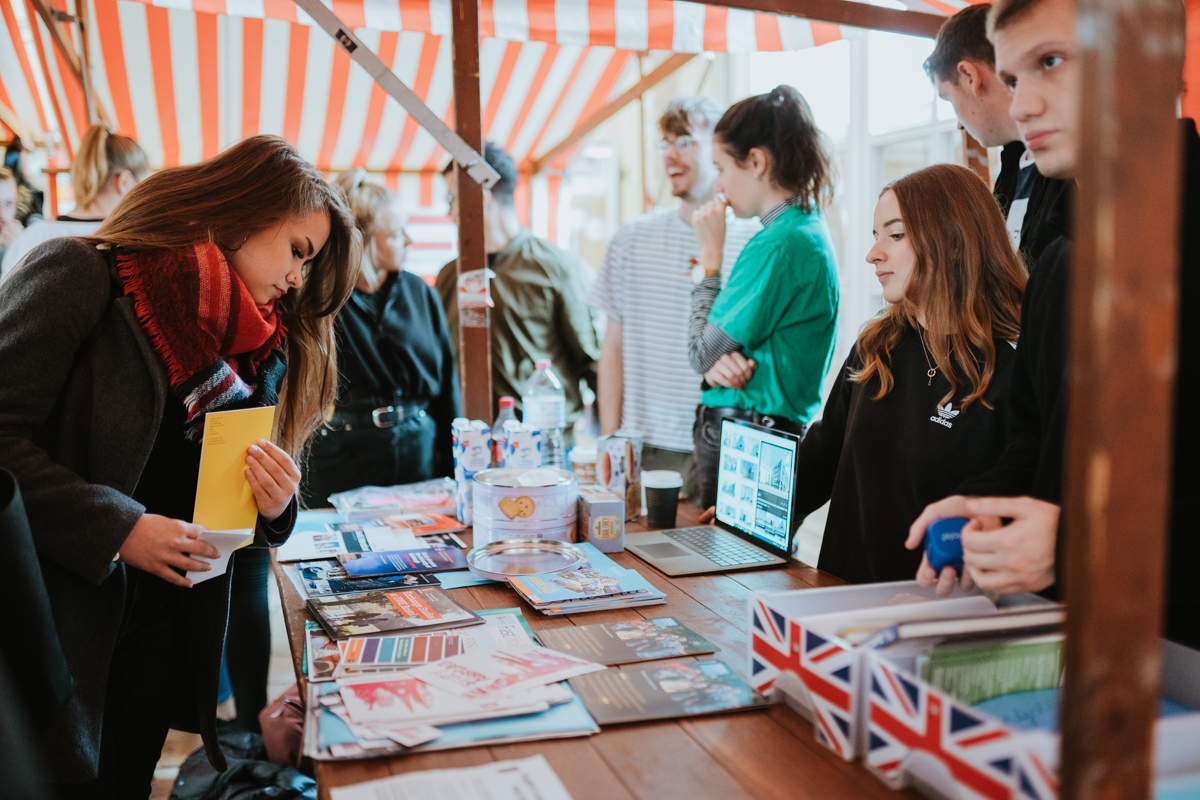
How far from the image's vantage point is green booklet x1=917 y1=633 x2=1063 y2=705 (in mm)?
857

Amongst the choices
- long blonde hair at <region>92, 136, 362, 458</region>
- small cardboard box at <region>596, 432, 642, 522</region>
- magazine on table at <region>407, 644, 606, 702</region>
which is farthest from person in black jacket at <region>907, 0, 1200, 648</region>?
long blonde hair at <region>92, 136, 362, 458</region>

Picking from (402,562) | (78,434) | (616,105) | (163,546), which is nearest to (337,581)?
(402,562)

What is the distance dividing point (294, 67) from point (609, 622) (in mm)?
5744

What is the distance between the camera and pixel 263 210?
1.42 metres

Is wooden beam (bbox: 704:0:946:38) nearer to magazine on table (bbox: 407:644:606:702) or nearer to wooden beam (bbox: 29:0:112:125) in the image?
magazine on table (bbox: 407:644:606:702)

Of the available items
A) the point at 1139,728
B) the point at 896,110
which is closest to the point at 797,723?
the point at 1139,728

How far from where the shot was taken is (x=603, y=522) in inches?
70.1

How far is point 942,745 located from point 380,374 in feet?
7.10

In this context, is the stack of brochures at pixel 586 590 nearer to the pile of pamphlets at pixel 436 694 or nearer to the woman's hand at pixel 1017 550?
the pile of pamphlets at pixel 436 694

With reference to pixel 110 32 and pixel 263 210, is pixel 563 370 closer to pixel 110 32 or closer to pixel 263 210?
pixel 263 210

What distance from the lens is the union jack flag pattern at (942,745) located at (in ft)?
2.30

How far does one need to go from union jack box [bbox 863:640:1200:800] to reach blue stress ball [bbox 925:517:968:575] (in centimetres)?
18

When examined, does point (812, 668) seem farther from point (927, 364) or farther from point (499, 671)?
point (927, 364)

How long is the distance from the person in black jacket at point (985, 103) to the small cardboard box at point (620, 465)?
3.06ft
